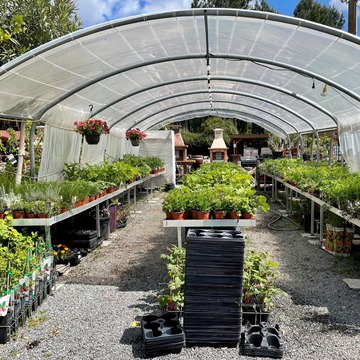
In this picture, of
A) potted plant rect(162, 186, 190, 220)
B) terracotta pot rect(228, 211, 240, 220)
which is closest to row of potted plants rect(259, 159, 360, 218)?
terracotta pot rect(228, 211, 240, 220)

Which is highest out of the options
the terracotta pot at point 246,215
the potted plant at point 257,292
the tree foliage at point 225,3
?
the tree foliage at point 225,3

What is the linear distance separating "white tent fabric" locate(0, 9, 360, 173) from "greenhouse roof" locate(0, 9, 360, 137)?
0.01 meters

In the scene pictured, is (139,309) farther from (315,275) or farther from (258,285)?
(315,275)

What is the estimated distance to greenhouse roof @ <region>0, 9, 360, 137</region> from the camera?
5.48m

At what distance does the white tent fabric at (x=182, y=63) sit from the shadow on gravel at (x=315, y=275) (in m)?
2.59

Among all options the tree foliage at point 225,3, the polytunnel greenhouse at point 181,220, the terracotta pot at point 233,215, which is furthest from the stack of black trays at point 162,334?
the tree foliage at point 225,3

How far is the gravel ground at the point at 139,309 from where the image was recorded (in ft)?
11.0

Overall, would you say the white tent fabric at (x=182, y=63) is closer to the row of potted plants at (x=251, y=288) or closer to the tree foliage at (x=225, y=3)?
the row of potted plants at (x=251, y=288)

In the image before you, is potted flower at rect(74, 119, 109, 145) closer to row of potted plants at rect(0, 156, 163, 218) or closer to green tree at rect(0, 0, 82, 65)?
row of potted plants at rect(0, 156, 163, 218)

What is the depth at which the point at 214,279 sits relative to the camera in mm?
3303

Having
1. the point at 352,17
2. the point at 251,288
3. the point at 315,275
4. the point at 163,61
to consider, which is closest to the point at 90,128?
the point at 163,61

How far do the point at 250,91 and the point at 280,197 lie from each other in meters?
4.13

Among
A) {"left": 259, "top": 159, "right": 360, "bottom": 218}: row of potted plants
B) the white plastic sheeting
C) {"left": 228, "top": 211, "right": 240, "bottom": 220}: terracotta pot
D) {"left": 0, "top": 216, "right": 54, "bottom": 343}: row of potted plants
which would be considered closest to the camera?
{"left": 0, "top": 216, "right": 54, "bottom": 343}: row of potted plants

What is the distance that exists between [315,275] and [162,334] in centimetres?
280
